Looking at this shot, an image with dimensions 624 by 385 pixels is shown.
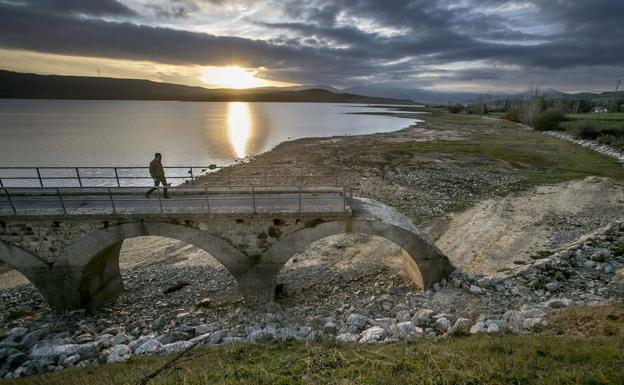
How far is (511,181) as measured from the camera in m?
29.0

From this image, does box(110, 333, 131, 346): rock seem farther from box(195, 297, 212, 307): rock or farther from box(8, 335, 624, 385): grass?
box(195, 297, 212, 307): rock

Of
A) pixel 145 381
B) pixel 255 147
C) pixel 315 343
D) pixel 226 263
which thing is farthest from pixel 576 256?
pixel 255 147

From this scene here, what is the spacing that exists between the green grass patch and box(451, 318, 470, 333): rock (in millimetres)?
24826

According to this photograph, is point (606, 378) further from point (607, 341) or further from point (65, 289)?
point (65, 289)

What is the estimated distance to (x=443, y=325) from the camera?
9531mm

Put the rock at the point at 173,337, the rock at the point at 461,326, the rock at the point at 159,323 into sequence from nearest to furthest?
the rock at the point at 461,326 < the rock at the point at 173,337 < the rock at the point at 159,323

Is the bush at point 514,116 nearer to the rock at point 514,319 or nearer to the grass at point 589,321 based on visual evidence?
the grass at point 589,321

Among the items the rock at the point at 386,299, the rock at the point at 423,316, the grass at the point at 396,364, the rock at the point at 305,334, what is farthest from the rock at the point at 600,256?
the rock at the point at 305,334

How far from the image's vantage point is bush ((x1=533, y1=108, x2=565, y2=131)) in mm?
68475

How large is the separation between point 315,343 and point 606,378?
19.5 feet

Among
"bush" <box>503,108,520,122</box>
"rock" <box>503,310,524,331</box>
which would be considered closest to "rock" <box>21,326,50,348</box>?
"rock" <box>503,310,524,331</box>

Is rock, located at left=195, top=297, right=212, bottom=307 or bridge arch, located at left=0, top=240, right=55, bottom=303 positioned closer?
bridge arch, located at left=0, top=240, right=55, bottom=303

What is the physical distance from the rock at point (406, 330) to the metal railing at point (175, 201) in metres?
4.34

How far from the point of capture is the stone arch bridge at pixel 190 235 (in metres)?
11.5
